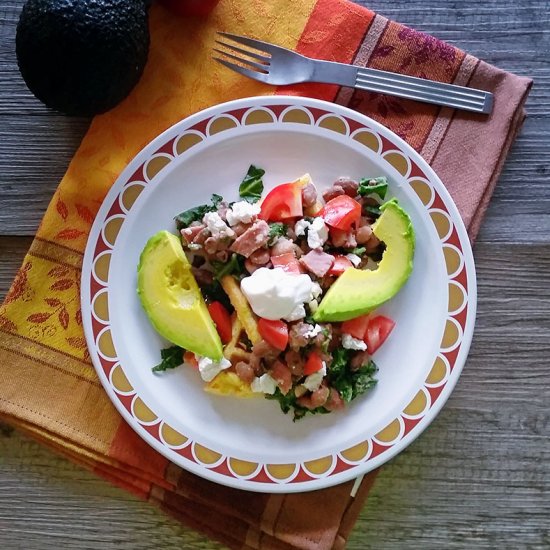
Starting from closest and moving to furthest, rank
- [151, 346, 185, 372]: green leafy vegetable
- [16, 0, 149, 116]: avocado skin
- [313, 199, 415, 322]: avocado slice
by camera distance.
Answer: [16, 0, 149, 116]: avocado skin → [313, 199, 415, 322]: avocado slice → [151, 346, 185, 372]: green leafy vegetable

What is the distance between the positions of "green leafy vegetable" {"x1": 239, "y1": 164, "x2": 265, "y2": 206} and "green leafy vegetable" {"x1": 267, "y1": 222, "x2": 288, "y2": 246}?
0.33ft

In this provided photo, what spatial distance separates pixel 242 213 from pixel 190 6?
21.4 inches

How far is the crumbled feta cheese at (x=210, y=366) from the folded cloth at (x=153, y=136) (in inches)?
10.7

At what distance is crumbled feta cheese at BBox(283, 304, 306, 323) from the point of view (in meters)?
1.61

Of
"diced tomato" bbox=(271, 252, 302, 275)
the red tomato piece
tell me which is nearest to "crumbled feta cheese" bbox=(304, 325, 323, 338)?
"diced tomato" bbox=(271, 252, 302, 275)

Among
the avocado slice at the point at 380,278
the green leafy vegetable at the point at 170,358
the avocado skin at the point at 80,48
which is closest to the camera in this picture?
the avocado skin at the point at 80,48

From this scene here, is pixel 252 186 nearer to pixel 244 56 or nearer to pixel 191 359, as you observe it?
pixel 244 56

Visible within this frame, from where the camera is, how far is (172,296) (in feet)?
5.54

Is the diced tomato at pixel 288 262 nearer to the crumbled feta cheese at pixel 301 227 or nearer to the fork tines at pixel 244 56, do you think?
the crumbled feta cheese at pixel 301 227

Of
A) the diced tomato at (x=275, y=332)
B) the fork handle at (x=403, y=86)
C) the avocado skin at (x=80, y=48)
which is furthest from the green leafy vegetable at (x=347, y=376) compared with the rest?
the avocado skin at (x=80, y=48)

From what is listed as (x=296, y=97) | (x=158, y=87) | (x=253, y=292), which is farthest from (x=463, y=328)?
(x=158, y=87)

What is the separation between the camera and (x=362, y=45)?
183cm

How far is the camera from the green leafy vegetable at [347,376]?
169 cm

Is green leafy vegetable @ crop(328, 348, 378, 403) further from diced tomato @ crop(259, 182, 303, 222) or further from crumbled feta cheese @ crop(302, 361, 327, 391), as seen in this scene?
diced tomato @ crop(259, 182, 303, 222)
